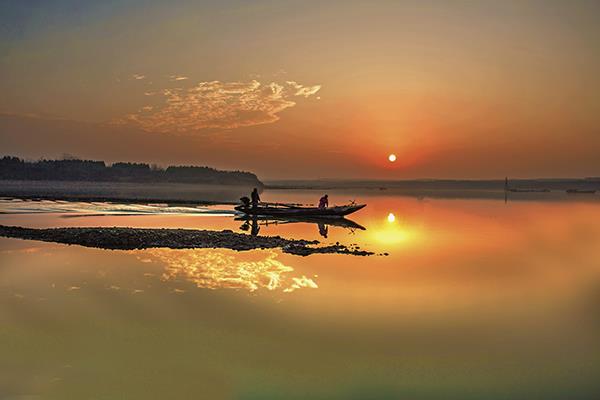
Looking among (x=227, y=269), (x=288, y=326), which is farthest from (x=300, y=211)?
(x=288, y=326)

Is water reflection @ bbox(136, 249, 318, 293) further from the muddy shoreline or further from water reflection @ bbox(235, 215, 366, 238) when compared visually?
water reflection @ bbox(235, 215, 366, 238)

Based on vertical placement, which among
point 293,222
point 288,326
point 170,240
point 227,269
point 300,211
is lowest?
point 288,326

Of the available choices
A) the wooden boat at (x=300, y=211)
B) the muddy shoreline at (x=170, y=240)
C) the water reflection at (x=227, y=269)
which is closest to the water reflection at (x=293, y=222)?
the wooden boat at (x=300, y=211)

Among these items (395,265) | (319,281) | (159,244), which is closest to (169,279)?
(319,281)

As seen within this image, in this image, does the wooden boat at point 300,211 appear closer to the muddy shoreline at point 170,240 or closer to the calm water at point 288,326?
the muddy shoreline at point 170,240

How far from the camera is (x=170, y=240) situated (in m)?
27.3

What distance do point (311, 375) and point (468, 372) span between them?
11.1 feet

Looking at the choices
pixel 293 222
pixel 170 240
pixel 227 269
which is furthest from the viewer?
pixel 293 222

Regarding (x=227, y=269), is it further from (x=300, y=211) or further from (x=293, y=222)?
(x=300, y=211)

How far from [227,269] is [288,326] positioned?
7.64 m

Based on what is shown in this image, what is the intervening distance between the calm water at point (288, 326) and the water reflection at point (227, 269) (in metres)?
0.10

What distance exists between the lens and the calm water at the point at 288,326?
9844mm

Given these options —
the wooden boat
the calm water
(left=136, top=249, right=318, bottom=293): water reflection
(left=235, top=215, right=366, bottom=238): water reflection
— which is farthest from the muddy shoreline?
the wooden boat

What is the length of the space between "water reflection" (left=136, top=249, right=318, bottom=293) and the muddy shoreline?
60.1 inches
